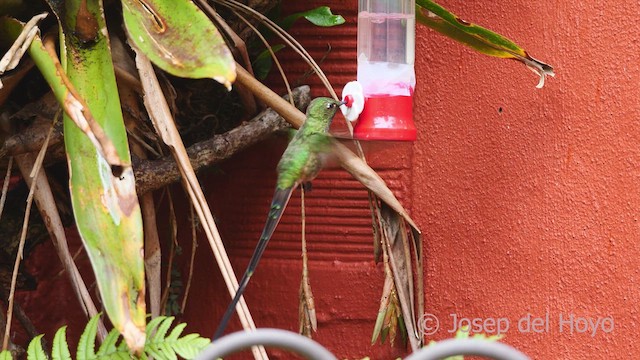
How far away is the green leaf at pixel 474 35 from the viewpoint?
1851 millimetres

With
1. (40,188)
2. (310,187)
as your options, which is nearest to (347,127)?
(310,187)

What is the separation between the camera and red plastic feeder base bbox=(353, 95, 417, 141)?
5.32 feet

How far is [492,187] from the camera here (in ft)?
6.93

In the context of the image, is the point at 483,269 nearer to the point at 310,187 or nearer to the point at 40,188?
the point at 310,187

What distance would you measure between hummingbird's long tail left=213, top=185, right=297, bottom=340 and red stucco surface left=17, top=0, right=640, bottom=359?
48cm

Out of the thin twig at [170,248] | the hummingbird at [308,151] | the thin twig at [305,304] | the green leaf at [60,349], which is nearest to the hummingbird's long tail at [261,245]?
the hummingbird at [308,151]

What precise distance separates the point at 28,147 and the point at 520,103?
1.06 meters

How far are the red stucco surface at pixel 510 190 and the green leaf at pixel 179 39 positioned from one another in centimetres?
69

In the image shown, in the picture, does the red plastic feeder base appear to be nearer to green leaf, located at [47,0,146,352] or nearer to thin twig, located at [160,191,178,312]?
green leaf, located at [47,0,146,352]

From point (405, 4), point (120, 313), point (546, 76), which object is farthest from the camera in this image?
point (546, 76)

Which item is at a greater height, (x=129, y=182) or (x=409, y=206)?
(x=129, y=182)

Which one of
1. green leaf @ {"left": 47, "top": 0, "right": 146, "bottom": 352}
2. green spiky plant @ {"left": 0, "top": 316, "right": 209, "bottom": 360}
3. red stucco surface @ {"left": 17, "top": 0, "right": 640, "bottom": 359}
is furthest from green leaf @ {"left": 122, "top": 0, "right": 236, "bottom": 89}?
red stucco surface @ {"left": 17, "top": 0, "right": 640, "bottom": 359}

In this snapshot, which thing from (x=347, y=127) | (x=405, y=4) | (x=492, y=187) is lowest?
(x=492, y=187)

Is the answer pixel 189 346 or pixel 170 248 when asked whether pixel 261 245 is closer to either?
pixel 189 346
